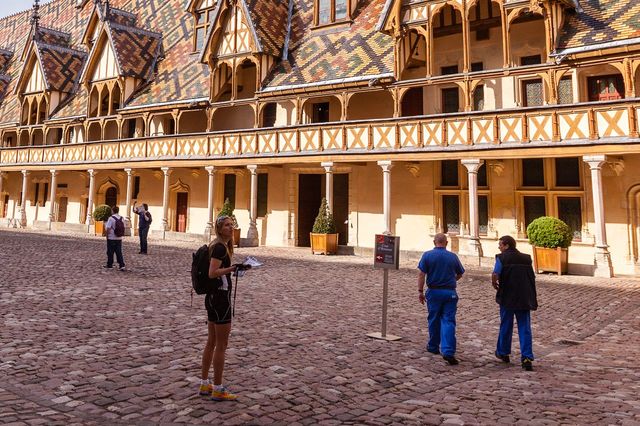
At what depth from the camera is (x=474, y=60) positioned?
18.7 metres

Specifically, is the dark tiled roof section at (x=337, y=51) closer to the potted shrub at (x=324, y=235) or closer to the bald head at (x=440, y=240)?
the potted shrub at (x=324, y=235)

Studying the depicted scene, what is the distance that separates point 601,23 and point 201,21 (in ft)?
73.3

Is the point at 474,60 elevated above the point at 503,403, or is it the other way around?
the point at 474,60

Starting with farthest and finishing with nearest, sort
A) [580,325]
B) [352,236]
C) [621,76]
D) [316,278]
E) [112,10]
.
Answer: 1. [112,10]
2. [352,236]
3. [621,76]
4. [316,278]
5. [580,325]

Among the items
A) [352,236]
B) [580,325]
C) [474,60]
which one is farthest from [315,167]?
[580,325]

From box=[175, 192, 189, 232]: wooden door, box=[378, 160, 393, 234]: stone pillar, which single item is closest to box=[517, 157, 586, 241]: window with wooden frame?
box=[378, 160, 393, 234]: stone pillar

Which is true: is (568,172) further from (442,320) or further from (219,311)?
(219,311)

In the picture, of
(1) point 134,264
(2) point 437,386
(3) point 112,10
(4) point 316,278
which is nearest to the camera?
(2) point 437,386

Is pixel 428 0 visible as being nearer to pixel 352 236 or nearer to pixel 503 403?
pixel 352 236

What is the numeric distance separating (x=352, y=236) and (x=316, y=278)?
30.3 ft

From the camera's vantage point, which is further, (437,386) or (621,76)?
(621,76)

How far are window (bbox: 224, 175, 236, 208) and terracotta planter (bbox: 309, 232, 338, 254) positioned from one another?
25.2 ft

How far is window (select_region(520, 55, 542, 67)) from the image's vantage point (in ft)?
56.7

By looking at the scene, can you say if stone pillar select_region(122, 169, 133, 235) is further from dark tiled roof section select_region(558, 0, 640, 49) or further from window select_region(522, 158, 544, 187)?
dark tiled roof section select_region(558, 0, 640, 49)
